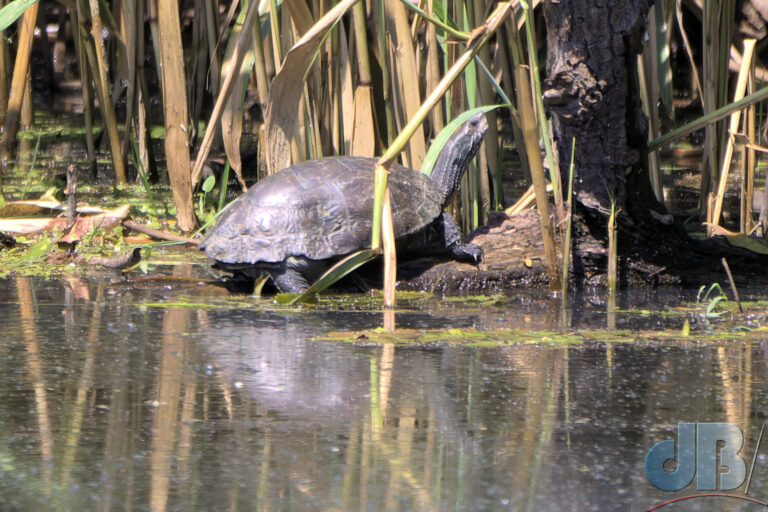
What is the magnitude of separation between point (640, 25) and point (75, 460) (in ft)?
8.95

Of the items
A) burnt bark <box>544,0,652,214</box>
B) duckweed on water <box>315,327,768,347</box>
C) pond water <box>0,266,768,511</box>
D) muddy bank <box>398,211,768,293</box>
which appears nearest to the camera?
pond water <box>0,266,768,511</box>

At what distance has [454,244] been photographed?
4.12 meters

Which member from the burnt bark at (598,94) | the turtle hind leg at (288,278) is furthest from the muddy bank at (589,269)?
the turtle hind leg at (288,278)

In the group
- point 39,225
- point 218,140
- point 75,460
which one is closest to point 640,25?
point 75,460

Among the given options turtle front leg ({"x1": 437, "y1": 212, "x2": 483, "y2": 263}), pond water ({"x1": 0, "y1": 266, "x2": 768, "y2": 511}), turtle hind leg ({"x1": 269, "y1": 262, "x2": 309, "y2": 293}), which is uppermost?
turtle front leg ({"x1": 437, "y1": 212, "x2": 483, "y2": 263})

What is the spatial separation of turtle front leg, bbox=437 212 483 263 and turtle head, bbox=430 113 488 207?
0.16 meters

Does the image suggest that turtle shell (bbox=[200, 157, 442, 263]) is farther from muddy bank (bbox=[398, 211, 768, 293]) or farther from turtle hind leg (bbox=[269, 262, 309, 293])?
muddy bank (bbox=[398, 211, 768, 293])

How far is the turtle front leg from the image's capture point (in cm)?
403

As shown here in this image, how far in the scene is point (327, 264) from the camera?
4086mm

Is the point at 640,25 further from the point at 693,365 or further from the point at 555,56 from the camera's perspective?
the point at 693,365
